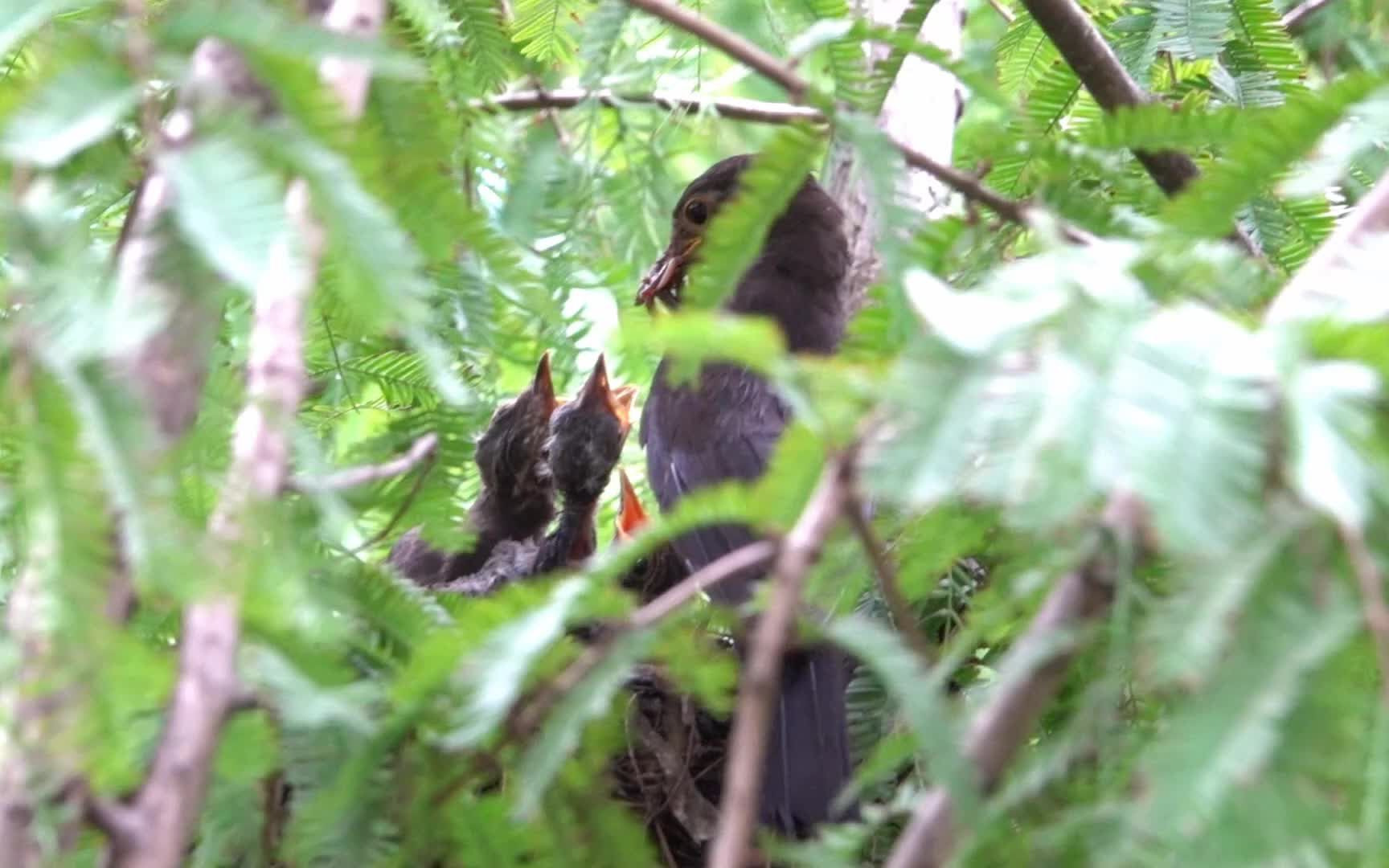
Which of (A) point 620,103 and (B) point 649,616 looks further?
(A) point 620,103

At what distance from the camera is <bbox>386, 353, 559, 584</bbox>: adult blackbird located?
4875 millimetres

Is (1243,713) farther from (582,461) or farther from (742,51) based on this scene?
(582,461)

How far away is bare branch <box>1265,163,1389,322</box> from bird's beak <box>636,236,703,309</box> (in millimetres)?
2857

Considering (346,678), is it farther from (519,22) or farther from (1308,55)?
(1308,55)

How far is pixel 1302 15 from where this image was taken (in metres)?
3.53

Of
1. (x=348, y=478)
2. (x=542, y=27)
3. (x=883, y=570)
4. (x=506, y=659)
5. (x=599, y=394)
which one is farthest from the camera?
(x=599, y=394)

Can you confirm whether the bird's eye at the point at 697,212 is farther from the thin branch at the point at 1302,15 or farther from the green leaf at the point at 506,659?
the green leaf at the point at 506,659

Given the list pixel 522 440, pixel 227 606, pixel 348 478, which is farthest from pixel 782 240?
pixel 227 606

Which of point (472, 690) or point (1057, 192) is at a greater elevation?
point (1057, 192)

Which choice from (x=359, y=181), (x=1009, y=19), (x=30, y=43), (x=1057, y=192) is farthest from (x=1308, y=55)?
(x=359, y=181)

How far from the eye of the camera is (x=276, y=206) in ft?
4.01

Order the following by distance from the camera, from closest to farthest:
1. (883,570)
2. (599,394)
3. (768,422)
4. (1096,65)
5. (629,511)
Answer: (883,570), (1096,65), (768,422), (599,394), (629,511)

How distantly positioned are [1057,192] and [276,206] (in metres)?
1.04

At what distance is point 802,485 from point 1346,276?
49cm
